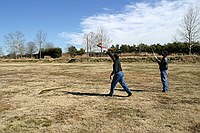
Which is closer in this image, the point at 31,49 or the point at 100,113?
the point at 100,113

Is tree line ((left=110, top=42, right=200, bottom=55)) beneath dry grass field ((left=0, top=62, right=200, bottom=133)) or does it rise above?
above

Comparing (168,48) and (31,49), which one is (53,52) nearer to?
(31,49)

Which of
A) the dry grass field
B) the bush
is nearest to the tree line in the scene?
the bush

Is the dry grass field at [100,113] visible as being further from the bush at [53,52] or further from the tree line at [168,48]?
the bush at [53,52]

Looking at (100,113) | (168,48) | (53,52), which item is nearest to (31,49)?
(53,52)

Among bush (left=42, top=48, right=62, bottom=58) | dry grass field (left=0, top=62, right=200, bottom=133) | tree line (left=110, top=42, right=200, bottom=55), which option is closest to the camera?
dry grass field (left=0, top=62, right=200, bottom=133)

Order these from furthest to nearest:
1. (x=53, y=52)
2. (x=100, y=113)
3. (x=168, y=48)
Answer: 1. (x=53, y=52)
2. (x=168, y=48)
3. (x=100, y=113)

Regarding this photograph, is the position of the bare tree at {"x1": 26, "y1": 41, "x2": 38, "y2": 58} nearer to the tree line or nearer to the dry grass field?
the tree line

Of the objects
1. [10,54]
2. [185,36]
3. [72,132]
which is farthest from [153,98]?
[10,54]

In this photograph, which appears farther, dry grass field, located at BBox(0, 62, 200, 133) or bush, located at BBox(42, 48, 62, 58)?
bush, located at BBox(42, 48, 62, 58)

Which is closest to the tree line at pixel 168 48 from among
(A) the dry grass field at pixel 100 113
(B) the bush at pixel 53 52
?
(B) the bush at pixel 53 52

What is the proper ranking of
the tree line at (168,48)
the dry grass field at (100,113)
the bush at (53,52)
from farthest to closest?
the bush at (53,52) → the tree line at (168,48) → the dry grass field at (100,113)

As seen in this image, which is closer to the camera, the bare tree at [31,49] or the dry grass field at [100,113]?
the dry grass field at [100,113]

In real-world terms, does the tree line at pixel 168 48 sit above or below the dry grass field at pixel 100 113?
above
